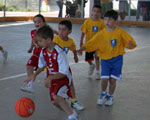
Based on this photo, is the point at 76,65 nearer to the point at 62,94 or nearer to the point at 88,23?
the point at 88,23

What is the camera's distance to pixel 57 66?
190 inches

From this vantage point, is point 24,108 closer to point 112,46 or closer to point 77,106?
point 77,106

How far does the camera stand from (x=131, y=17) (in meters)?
22.0

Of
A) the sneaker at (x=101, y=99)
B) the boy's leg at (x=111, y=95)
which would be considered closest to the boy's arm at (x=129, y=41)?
the boy's leg at (x=111, y=95)

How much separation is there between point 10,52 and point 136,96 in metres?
5.43

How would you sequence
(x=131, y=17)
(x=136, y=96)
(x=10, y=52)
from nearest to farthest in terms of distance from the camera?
(x=136, y=96) → (x=10, y=52) → (x=131, y=17)

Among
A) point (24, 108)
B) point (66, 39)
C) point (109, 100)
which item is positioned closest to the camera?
point (24, 108)

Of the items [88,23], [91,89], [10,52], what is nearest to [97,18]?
[88,23]

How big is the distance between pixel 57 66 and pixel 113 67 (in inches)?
50.9

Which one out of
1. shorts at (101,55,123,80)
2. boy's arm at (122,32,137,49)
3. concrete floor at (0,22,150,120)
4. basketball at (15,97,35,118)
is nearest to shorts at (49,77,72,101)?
basketball at (15,97,35,118)

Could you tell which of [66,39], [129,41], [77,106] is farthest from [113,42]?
[77,106]

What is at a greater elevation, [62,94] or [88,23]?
[88,23]

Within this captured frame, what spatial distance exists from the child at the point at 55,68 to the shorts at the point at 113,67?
3.31ft

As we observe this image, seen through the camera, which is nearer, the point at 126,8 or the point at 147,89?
the point at 147,89
